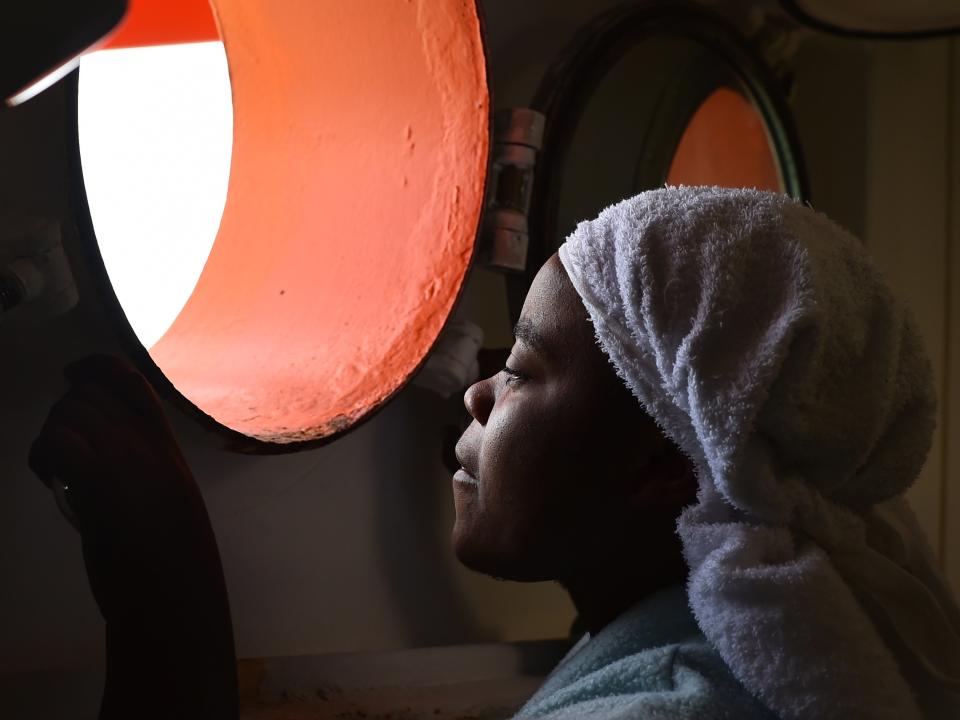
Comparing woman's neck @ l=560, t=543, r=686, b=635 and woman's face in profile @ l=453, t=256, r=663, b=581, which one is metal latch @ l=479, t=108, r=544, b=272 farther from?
woman's neck @ l=560, t=543, r=686, b=635

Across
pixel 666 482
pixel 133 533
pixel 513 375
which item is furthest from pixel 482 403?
pixel 133 533

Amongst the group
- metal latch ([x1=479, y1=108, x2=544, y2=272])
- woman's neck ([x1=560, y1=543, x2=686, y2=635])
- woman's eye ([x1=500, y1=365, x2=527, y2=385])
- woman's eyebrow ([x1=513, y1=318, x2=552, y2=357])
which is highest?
metal latch ([x1=479, y1=108, x2=544, y2=272])

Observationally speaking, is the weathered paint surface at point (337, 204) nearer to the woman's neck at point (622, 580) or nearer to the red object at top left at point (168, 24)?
the red object at top left at point (168, 24)

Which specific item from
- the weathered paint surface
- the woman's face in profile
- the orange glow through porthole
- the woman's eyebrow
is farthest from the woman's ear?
the orange glow through porthole

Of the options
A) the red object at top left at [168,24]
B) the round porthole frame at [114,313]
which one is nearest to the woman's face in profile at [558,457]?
the round porthole frame at [114,313]

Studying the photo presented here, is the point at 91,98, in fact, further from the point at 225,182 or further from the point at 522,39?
the point at 522,39

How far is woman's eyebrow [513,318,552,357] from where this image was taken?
723 mm

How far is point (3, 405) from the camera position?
56 cm

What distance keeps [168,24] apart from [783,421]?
697 mm

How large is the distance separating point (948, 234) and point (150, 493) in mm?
1340

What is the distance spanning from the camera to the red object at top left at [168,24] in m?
0.92

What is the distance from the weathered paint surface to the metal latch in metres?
0.02

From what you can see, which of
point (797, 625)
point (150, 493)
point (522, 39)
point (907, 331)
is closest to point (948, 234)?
point (522, 39)

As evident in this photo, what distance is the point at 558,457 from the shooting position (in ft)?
2.30
